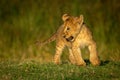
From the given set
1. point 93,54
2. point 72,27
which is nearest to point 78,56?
point 93,54

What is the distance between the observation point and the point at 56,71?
9.37 metres

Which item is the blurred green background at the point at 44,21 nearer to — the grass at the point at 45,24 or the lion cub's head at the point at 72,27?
the grass at the point at 45,24

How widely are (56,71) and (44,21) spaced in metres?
5.88

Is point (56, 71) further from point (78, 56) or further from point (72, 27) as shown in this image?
point (72, 27)

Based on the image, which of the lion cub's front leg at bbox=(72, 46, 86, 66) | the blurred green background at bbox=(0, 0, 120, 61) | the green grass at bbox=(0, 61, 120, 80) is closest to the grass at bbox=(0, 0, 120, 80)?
the blurred green background at bbox=(0, 0, 120, 61)

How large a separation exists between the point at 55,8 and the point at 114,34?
201 cm

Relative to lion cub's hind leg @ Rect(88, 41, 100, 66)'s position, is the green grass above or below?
below

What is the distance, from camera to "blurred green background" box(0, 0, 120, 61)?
14281mm

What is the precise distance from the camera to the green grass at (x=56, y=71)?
8789 mm

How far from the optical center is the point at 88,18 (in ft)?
48.3

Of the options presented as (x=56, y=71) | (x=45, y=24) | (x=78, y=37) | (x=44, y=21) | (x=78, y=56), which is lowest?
(x=56, y=71)

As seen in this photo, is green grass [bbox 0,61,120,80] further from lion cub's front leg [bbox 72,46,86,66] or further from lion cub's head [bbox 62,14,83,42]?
lion cub's head [bbox 62,14,83,42]

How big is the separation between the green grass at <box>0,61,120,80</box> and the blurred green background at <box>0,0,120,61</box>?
361 centimetres

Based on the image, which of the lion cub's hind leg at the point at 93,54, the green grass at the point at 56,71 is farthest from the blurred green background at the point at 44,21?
the green grass at the point at 56,71
